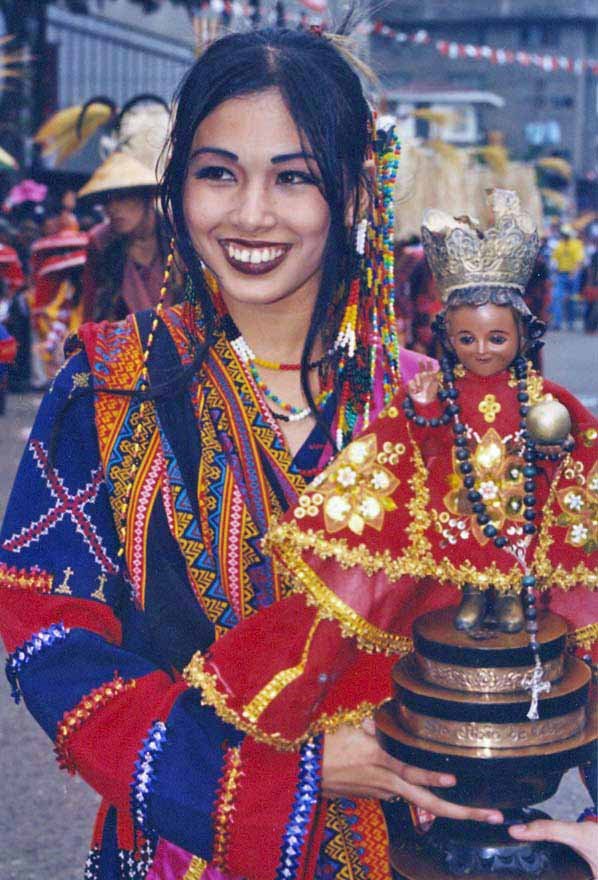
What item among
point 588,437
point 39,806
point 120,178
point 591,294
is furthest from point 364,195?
point 591,294

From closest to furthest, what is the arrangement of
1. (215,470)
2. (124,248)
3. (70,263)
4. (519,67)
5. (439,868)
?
(439,868) → (215,470) → (124,248) → (70,263) → (519,67)

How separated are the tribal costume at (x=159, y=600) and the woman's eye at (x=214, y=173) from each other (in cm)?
23

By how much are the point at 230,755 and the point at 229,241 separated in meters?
0.68

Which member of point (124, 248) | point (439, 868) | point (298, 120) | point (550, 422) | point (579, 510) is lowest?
point (439, 868)

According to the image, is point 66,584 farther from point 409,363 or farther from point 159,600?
point 409,363

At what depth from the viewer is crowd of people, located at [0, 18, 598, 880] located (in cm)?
172

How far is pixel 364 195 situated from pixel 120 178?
5054 mm

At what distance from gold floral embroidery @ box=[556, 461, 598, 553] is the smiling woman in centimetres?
35

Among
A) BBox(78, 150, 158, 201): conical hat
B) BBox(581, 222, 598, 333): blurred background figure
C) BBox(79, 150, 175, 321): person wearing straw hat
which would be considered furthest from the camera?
BBox(581, 222, 598, 333): blurred background figure

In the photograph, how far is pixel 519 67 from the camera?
68.3 m

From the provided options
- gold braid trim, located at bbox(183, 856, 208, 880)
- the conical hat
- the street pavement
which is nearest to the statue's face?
gold braid trim, located at bbox(183, 856, 208, 880)

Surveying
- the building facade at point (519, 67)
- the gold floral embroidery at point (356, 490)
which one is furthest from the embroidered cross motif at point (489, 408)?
the building facade at point (519, 67)

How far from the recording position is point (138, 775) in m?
1.74

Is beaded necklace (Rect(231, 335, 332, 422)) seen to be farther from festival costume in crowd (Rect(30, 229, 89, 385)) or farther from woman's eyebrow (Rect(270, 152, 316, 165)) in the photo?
festival costume in crowd (Rect(30, 229, 89, 385))
